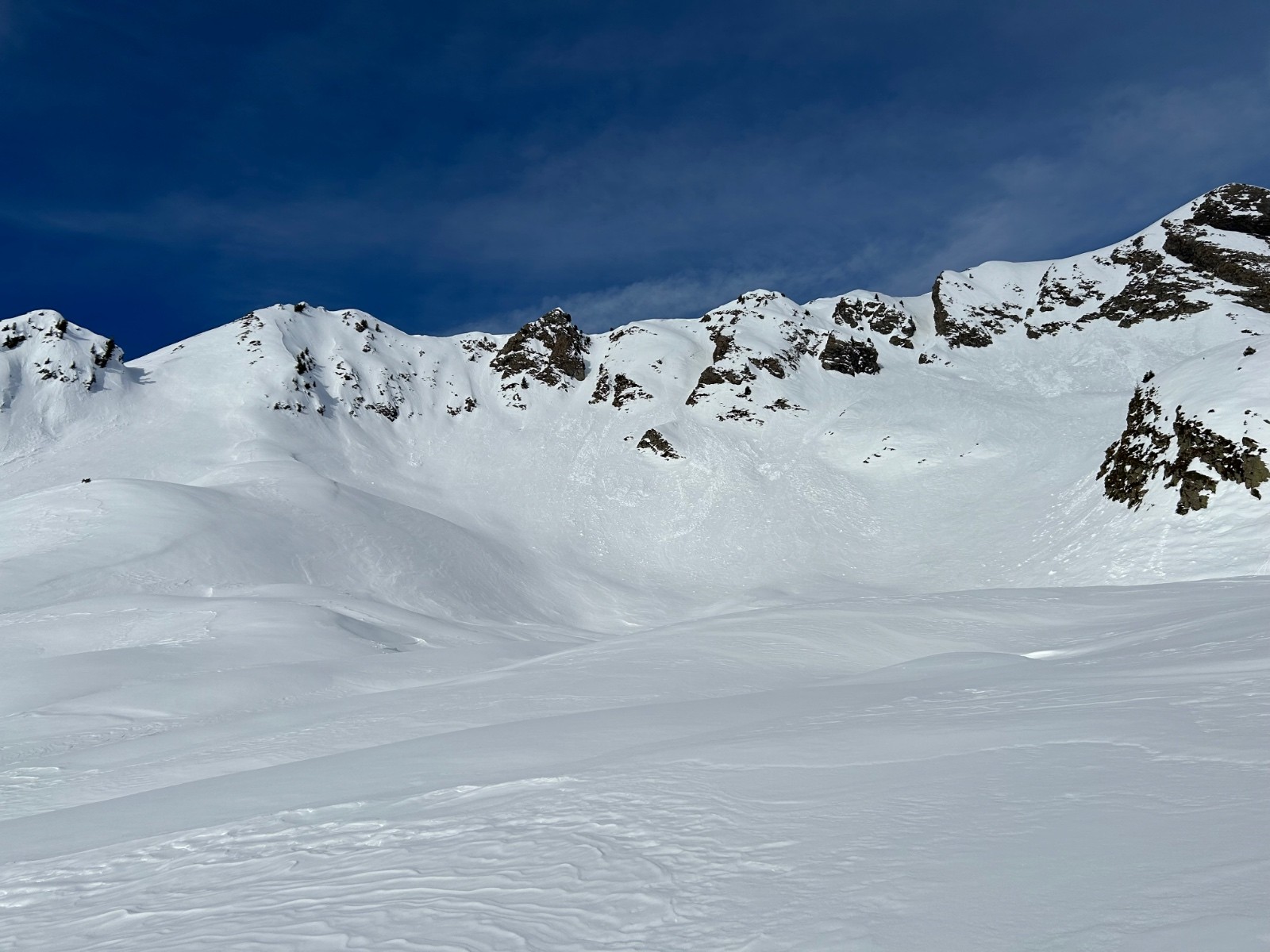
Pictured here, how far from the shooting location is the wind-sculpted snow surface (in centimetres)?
294

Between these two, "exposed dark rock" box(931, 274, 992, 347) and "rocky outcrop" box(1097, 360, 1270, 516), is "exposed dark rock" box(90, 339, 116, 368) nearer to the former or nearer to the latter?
"rocky outcrop" box(1097, 360, 1270, 516)

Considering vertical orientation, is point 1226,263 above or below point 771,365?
above

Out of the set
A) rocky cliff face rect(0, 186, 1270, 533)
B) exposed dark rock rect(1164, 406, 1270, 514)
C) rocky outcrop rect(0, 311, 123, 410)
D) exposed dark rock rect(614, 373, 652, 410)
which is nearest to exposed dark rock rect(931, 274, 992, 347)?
rocky cliff face rect(0, 186, 1270, 533)

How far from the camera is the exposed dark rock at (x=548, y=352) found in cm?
7138

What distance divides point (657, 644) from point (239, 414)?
52762 mm

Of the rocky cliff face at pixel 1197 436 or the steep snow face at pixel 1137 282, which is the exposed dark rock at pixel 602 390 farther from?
the rocky cliff face at pixel 1197 436

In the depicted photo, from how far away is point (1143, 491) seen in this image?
99.1 feet

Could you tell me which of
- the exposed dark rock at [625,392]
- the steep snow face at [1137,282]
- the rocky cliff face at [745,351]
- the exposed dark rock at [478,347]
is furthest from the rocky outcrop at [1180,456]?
the exposed dark rock at [478,347]

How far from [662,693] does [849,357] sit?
58970mm

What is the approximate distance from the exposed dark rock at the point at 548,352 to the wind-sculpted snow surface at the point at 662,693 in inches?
870

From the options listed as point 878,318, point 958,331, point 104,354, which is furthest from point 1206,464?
point 104,354

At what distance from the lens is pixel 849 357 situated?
209 ft

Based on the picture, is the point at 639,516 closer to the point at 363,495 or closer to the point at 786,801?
the point at 363,495

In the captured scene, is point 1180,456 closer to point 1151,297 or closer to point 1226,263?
point 1151,297
